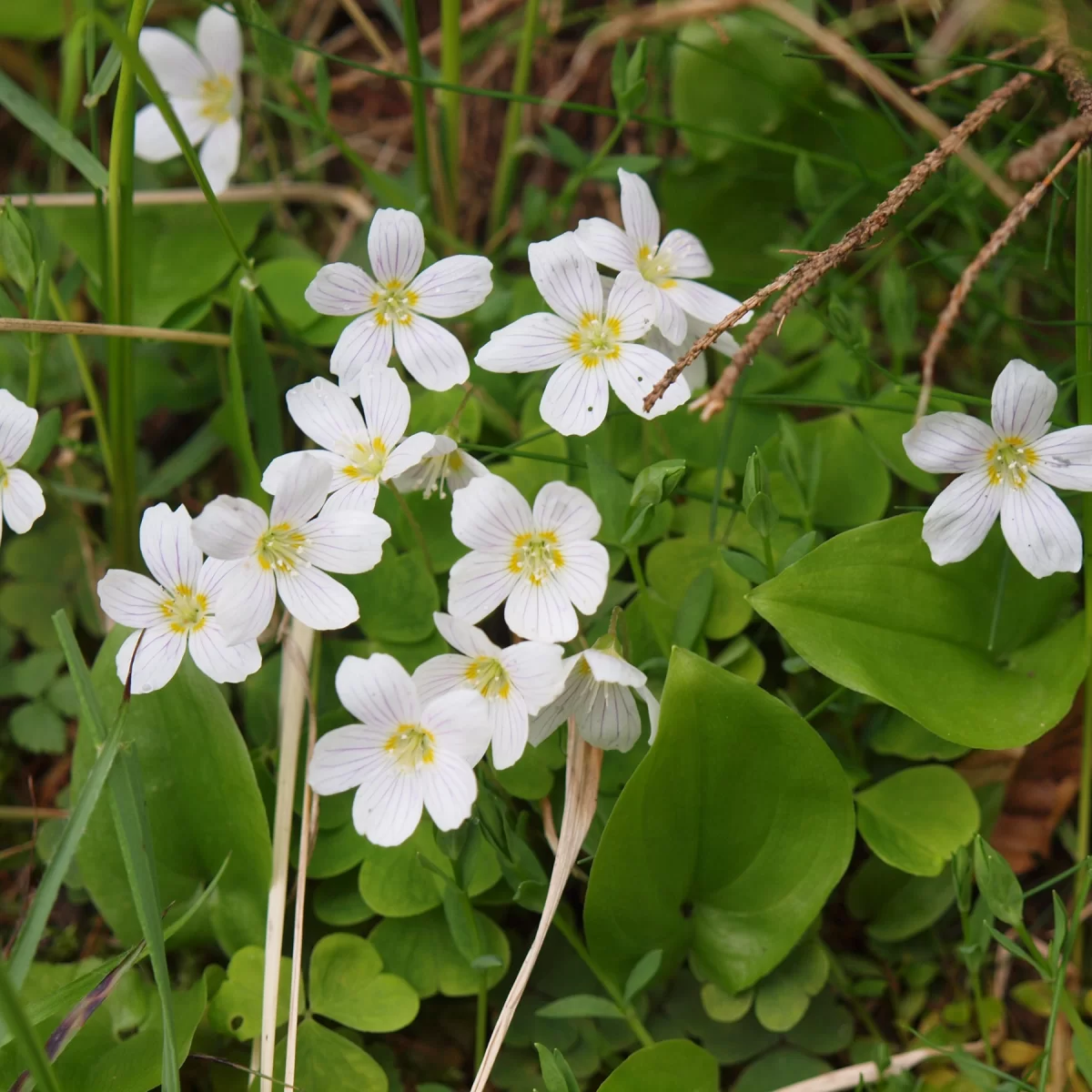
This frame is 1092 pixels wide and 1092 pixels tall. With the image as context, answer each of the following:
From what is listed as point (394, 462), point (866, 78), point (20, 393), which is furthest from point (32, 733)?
point (866, 78)

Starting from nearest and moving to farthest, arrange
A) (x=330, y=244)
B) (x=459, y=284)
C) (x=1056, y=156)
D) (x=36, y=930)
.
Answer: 1. (x=36, y=930)
2. (x=459, y=284)
3. (x=1056, y=156)
4. (x=330, y=244)

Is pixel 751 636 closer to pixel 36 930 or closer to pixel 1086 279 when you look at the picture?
pixel 1086 279

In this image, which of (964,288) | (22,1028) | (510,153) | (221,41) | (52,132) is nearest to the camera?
(22,1028)

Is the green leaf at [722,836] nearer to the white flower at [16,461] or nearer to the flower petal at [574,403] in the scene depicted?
the flower petal at [574,403]

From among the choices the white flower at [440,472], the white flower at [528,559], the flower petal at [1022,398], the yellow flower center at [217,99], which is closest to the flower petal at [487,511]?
the white flower at [528,559]

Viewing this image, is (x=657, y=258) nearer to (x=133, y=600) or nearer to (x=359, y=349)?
(x=359, y=349)

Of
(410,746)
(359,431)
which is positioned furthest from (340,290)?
(410,746)

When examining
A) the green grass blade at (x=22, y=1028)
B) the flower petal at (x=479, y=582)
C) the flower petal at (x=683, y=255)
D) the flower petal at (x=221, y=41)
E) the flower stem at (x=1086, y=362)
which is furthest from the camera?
the flower petal at (x=221, y=41)
